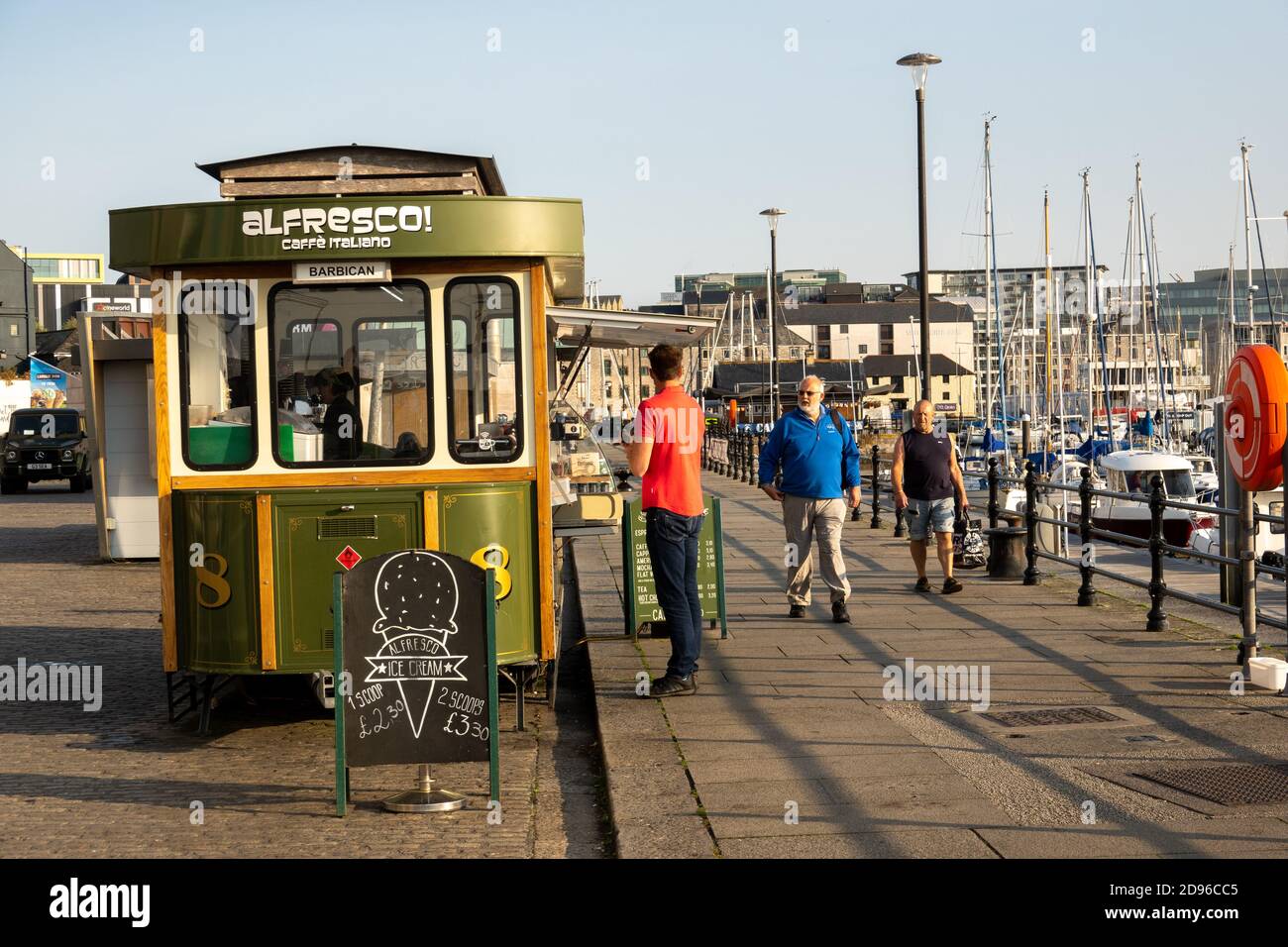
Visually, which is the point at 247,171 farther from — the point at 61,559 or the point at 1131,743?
the point at 61,559

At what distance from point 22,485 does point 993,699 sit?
36.6 meters

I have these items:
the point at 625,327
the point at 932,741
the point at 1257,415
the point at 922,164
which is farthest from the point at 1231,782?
the point at 922,164

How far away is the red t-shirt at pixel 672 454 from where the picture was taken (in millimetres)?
8977

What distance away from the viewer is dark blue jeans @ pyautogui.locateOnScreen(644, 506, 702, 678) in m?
8.97

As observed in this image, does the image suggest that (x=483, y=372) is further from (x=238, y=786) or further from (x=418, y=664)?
(x=238, y=786)

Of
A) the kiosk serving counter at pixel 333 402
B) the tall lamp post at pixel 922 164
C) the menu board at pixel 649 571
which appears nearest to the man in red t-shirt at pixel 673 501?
the kiosk serving counter at pixel 333 402

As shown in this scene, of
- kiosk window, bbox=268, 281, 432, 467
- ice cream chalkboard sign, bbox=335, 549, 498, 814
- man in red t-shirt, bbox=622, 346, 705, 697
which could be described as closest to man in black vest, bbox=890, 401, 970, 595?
man in red t-shirt, bbox=622, 346, 705, 697

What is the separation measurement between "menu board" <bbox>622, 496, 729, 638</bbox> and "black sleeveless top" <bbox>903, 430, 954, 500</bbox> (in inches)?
104

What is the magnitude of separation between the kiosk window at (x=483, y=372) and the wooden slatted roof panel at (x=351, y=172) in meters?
1.16

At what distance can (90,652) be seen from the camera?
12.2 metres

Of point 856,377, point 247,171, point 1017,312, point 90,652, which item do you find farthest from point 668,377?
point 856,377

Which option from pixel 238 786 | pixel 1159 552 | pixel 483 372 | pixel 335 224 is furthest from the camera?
pixel 1159 552

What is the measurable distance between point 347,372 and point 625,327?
2046mm

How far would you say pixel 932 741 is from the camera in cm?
765
